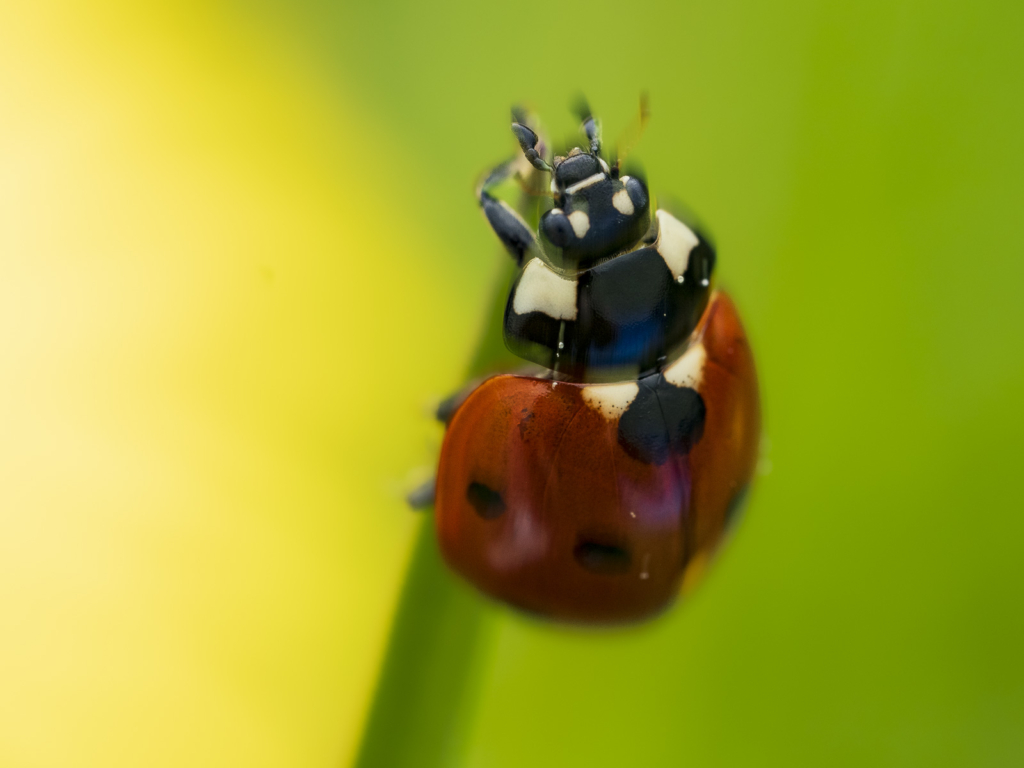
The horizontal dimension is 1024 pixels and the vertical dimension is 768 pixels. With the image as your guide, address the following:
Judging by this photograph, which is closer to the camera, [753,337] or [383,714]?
[383,714]

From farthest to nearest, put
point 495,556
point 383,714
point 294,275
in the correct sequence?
point 294,275
point 495,556
point 383,714

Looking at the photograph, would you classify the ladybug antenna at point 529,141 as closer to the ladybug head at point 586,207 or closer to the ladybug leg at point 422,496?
the ladybug head at point 586,207

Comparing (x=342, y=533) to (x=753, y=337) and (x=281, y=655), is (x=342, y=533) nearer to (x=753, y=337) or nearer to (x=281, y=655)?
(x=281, y=655)

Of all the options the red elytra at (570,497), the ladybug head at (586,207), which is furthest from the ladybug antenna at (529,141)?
the red elytra at (570,497)

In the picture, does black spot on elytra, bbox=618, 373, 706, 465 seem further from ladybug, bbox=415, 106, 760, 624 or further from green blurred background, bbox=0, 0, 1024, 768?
green blurred background, bbox=0, 0, 1024, 768

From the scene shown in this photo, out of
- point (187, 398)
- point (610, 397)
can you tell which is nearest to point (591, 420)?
point (610, 397)

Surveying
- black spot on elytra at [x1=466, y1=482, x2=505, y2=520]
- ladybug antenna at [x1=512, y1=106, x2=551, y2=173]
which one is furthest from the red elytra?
ladybug antenna at [x1=512, y1=106, x2=551, y2=173]

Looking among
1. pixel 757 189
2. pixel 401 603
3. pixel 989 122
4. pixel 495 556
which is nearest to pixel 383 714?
pixel 401 603
